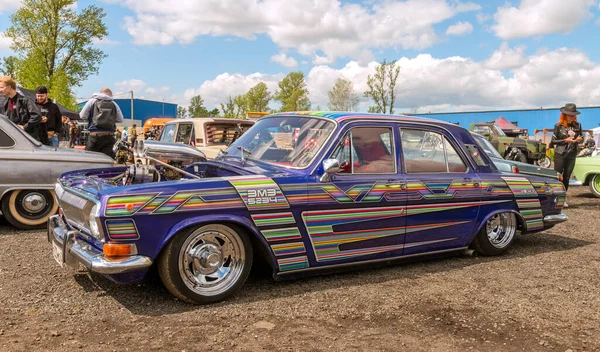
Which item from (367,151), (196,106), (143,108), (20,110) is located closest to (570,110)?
(367,151)

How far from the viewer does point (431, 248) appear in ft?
15.9

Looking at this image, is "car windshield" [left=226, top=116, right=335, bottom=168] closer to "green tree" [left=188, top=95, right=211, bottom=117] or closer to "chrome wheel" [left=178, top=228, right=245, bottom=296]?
"chrome wheel" [left=178, top=228, right=245, bottom=296]

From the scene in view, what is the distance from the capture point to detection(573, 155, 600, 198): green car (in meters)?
11.6

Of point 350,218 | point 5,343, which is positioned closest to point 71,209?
point 5,343

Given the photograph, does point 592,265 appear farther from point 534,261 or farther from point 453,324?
point 453,324

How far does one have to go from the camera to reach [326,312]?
368cm

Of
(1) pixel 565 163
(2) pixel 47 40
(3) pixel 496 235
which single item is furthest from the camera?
(2) pixel 47 40

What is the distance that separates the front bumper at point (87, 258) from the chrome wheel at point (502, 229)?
146 inches

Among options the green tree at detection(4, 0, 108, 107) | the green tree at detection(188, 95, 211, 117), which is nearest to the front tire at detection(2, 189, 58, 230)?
the green tree at detection(4, 0, 108, 107)

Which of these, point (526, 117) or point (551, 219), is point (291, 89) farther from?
point (551, 219)

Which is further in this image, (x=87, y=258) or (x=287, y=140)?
(x=287, y=140)

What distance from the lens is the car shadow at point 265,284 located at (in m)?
3.74

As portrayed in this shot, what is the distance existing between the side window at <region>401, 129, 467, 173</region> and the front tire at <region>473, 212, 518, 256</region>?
0.76 m

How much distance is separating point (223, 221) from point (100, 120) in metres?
4.45
